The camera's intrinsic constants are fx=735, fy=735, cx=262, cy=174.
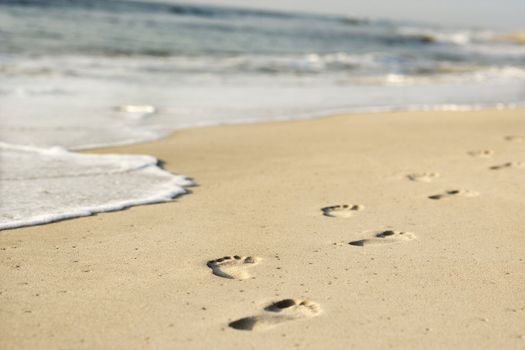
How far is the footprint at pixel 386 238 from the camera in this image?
12.6 ft

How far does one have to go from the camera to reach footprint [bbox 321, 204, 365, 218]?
14.4 ft

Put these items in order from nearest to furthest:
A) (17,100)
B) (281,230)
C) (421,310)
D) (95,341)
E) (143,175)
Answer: (95,341) < (421,310) < (281,230) < (143,175) < (17,100)

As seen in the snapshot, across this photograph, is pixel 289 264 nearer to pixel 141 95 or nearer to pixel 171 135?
pixel 171 135

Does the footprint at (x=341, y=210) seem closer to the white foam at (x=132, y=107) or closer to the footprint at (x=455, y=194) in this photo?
the footprint at (x=455, y=194)

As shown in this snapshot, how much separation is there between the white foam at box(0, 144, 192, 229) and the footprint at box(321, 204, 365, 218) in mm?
1014

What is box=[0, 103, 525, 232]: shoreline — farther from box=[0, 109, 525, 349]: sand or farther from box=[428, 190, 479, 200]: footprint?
box=[428, 190, 479, 200]: footprint

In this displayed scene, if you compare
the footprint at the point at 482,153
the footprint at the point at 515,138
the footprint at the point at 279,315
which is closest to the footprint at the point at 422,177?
the footprint at the point at 482,153

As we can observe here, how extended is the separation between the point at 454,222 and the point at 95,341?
2.32 metres

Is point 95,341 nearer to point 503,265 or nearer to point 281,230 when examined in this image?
point 281,230

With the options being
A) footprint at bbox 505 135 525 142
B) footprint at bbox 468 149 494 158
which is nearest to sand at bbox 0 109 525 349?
footprint at bbox 468 149 494 158

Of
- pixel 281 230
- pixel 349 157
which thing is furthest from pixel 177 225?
pixel 349 157

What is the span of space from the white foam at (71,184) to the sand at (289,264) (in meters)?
0.18

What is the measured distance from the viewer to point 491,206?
14.8ft

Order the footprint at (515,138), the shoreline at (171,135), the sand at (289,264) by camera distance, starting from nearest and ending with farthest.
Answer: the sand at (289,264), the shoreline at (171,135), the footprint at (515,138)
